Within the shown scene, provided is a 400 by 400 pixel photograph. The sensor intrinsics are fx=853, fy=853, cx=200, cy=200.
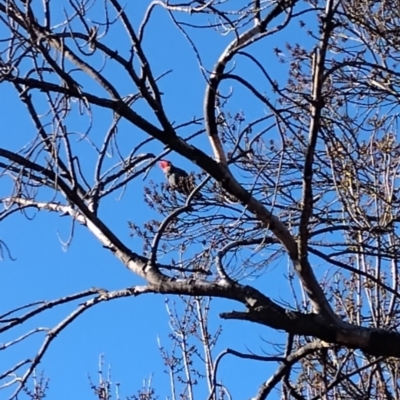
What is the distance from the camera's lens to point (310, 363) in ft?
17.7

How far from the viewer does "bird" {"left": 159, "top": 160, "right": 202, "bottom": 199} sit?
6525mm

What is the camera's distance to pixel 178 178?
7172 millimetres

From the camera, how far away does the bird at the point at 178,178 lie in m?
6.53

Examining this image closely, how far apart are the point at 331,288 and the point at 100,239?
Answer: 3317 mm

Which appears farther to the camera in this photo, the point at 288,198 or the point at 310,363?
the point at 288,198

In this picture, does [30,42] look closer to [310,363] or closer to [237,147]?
[237,147]

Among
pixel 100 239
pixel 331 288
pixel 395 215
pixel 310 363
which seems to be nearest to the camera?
pixel 100 239

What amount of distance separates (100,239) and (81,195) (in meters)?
0.23

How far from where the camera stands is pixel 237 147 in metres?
3.50

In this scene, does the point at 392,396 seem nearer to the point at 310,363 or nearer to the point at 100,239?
the point at 310,363

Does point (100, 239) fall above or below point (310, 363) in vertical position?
below

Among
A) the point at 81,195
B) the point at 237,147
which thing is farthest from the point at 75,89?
the point at 237,147

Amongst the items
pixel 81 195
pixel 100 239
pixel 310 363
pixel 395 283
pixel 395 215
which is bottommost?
pixel 100 239

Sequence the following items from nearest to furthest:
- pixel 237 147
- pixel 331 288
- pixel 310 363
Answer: pixel 237 147, pixel 310 363, pixel 331 288
